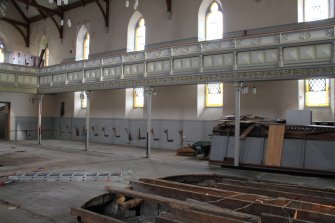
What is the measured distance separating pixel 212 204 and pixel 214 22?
15.3 m

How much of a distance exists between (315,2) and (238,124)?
779 cm

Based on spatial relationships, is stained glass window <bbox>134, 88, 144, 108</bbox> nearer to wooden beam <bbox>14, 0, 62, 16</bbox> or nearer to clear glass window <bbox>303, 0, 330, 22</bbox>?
wooden beam <bbox>14, 0, 62, 16</bbox>

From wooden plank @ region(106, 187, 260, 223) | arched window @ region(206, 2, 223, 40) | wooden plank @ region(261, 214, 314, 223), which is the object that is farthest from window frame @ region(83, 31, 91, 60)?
wooden plank @ region(261, 214, 314, 223)

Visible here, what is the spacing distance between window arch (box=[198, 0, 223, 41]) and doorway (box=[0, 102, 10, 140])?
1816 cm

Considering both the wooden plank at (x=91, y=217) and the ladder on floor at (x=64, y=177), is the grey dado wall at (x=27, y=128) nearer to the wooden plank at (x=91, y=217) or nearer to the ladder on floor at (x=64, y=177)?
the ladder on floor at (x=64, y=177)

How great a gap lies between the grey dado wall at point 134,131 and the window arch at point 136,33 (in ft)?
18.5

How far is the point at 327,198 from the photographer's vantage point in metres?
5.89

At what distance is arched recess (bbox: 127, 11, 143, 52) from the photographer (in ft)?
74.9

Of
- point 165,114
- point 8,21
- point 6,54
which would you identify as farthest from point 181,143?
point 8,21

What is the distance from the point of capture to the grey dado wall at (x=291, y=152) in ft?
37.9

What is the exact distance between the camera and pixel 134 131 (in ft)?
73.7

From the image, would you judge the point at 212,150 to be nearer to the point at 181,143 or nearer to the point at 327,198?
the point at 181,143

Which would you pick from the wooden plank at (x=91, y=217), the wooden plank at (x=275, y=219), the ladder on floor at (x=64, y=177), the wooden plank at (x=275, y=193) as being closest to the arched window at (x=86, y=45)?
the ladder on floor at (x=64, y=177)

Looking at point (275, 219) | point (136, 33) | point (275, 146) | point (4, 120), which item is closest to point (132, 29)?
point (136, 33)
